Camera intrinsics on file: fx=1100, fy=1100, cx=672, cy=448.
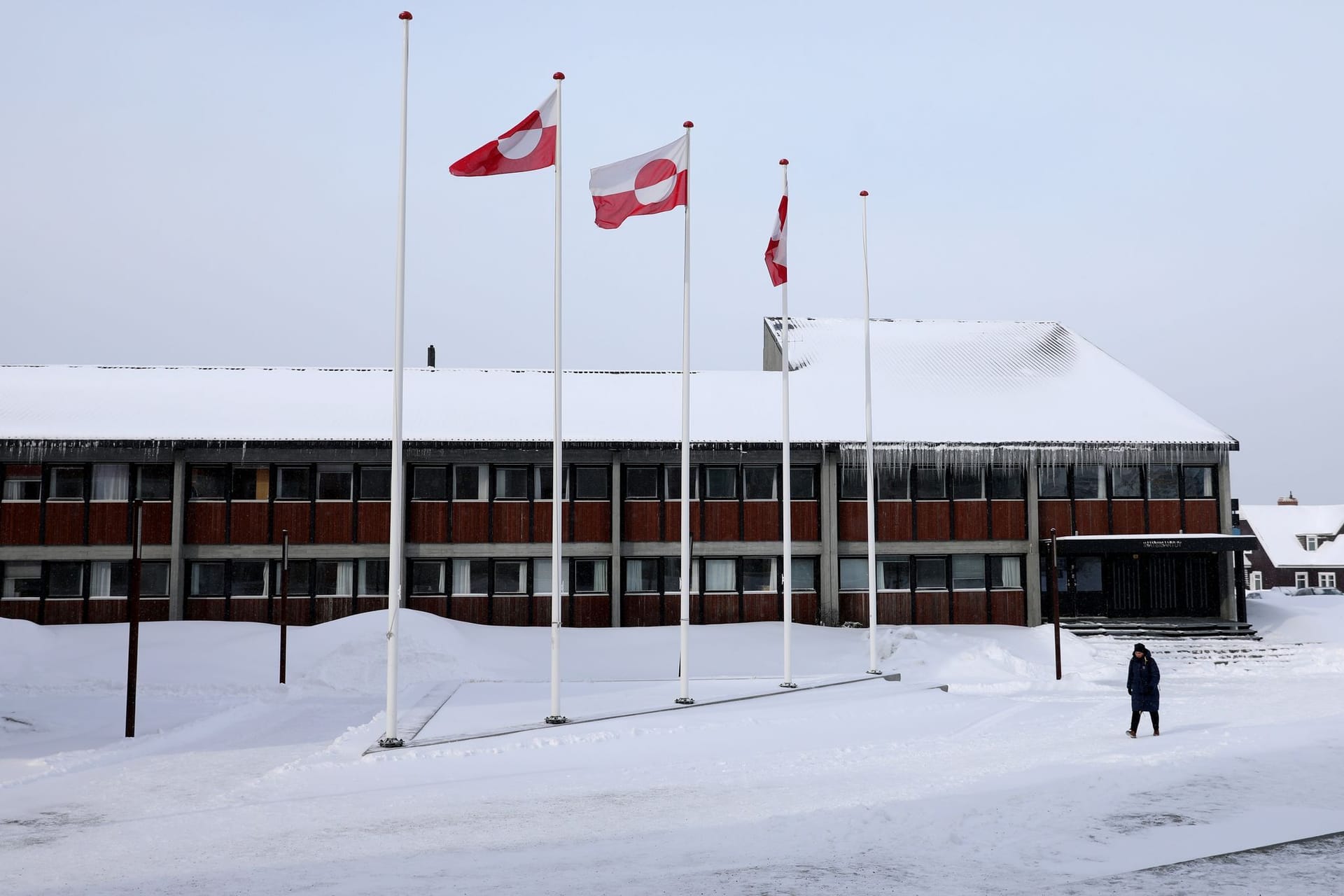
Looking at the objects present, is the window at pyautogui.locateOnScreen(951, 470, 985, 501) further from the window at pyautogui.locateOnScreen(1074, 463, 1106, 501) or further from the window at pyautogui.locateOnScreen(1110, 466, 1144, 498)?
the window at pyautogui.locateOnScreen(1110, 466, 1144, 498)

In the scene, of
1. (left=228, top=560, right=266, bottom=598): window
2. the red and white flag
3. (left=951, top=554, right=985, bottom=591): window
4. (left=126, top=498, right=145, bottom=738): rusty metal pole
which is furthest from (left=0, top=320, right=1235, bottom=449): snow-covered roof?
(left=126, top=498, right=145, bottom=738): rusty metal pole

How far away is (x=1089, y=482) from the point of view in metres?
32.6

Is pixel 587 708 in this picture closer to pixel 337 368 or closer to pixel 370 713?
pixel 370 713

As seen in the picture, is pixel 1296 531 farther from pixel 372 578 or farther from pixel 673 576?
pixel 372 578

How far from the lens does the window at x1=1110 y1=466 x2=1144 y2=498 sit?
32.6 m

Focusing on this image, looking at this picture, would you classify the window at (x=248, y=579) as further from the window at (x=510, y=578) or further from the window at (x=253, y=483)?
the window at (x=510, y=578)

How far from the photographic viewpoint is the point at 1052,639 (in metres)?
29.8

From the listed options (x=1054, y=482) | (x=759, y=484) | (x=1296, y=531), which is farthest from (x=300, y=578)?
(x=1296, y=531)

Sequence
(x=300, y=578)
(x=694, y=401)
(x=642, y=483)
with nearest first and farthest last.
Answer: (x=300, y=578) < (x=642, y=483) < (x=694, y=401)

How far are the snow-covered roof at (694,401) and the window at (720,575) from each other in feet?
12.5

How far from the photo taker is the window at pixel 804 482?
3231cm

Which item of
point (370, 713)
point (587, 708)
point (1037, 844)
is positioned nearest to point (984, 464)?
point (587, 708)

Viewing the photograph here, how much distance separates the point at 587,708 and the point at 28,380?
79.1ft

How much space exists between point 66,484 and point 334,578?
767cm
